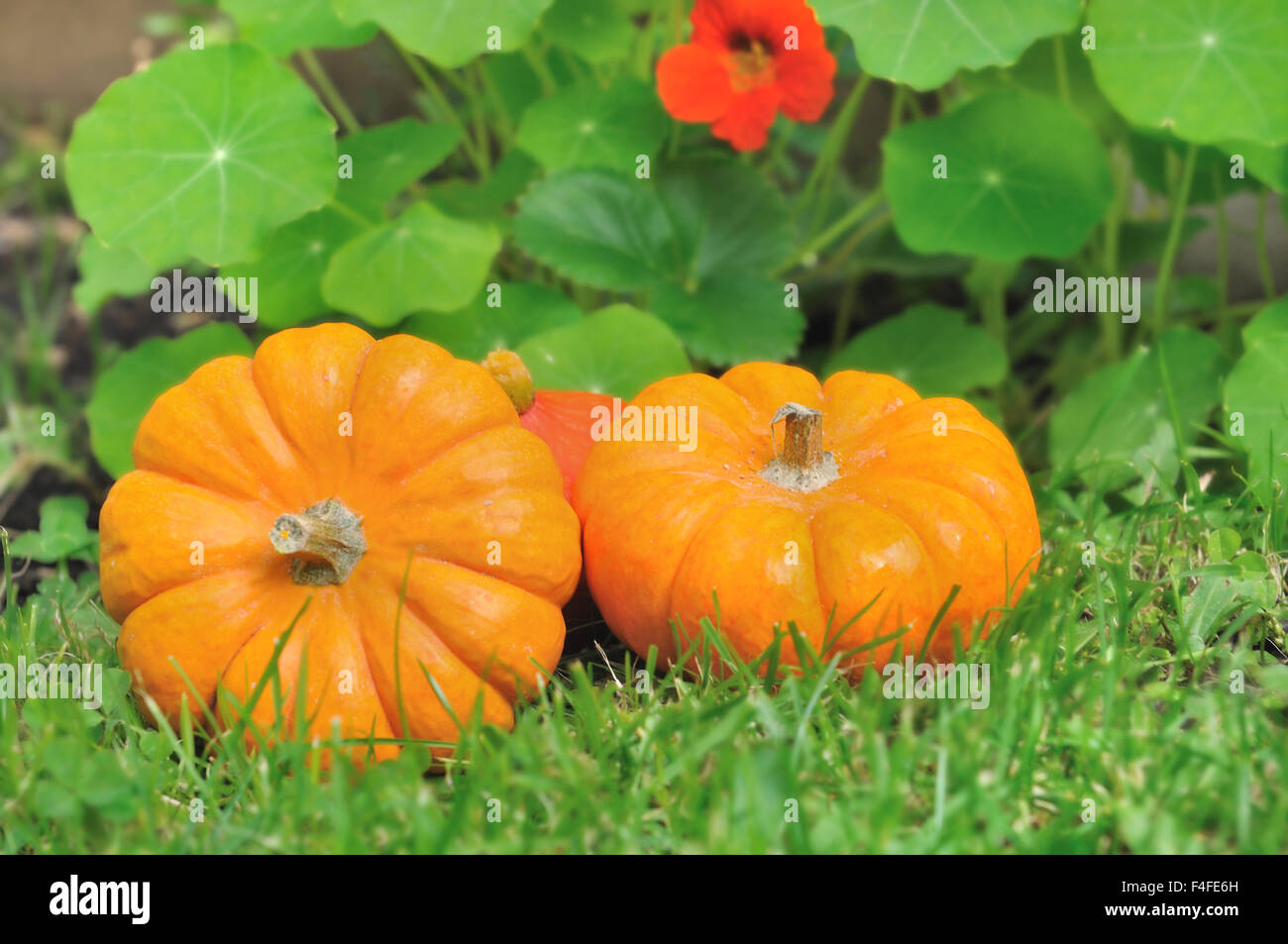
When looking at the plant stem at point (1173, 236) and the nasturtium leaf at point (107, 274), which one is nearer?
the plant stem at point (1173, 236)

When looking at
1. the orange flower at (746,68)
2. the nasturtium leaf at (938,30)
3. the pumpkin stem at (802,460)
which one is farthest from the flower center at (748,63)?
the pumpkin stem at (802,460)

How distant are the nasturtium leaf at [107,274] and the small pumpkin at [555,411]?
1.55 metres

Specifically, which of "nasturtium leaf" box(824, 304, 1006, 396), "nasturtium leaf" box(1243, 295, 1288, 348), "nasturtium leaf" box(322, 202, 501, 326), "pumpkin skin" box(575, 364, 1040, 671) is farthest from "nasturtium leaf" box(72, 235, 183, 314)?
"nasturtium leaf" box(1243, 295, 1288, 348)

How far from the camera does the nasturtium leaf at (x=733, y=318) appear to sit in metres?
2.45

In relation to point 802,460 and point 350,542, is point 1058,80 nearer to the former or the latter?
point 802,460

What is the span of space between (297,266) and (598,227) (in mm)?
707

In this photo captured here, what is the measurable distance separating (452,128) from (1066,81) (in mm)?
1486

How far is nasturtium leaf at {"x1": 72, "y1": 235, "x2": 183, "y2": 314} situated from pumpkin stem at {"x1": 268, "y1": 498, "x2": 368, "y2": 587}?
5.61ft

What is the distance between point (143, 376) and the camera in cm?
278

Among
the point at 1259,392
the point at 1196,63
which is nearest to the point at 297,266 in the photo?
the point at 1196,63

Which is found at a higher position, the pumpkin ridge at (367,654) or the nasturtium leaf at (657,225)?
the nasturtium leaf at (657,225)

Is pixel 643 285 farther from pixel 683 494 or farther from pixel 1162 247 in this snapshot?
pixel 1162 247

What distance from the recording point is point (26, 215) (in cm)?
432

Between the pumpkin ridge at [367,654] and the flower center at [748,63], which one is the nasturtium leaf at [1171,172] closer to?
the flower center at [748,63]
